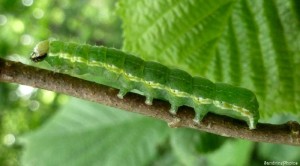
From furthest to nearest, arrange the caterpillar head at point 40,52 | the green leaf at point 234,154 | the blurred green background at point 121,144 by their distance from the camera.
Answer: the green leaf at point 234,154 < the blurred green background at point 121,144 < the caterpillar head at point 40,52

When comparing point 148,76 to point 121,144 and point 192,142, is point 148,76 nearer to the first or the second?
point 192,142

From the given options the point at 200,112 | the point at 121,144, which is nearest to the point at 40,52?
the point at 200,112

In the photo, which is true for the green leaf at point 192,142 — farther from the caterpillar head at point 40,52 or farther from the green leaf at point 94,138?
the caterpillar head at point 40,52

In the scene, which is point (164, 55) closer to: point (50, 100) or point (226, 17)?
point (226, 17)

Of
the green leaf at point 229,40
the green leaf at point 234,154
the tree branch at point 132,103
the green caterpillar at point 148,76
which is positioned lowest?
the green leaf at point 234,154

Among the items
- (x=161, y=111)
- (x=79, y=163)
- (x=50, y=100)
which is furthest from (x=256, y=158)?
(x=50, y=100)

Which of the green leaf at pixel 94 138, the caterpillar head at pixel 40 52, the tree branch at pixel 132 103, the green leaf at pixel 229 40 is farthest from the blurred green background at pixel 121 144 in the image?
the tree branch at pixel 132 103
